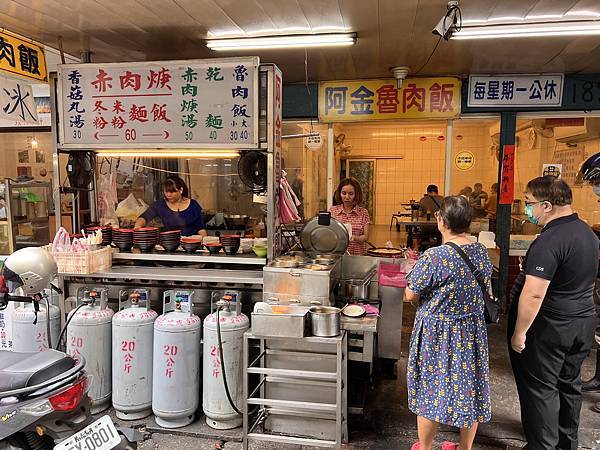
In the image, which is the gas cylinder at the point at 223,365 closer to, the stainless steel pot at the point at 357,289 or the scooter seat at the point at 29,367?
the stainless steel pot at the point at 357,289

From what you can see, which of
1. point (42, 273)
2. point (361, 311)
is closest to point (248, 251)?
point (361, 311)

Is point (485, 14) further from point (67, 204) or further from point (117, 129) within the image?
point (67, 204)

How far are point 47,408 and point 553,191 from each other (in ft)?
9.37

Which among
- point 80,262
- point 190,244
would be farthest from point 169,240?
point 80,262

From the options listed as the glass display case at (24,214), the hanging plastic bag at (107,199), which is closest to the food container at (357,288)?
the hanging plastic bag at (107,199)

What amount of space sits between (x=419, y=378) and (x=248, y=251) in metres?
1.76

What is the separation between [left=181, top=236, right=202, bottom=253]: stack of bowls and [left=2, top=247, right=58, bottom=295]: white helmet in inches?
54.2

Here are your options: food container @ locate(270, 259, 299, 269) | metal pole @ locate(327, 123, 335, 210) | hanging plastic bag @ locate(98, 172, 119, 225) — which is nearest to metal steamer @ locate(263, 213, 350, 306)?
food container @ locate(270, 259, 299, 269)

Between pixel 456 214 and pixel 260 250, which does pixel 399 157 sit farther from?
pixel 456 214

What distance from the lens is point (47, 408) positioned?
2219mm

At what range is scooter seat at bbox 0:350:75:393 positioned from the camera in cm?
224

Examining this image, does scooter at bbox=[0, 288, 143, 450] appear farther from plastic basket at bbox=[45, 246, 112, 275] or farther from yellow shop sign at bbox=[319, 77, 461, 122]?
yellow shop sign at bbox=[319, 77, 461, 122]

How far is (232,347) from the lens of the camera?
3.27 m

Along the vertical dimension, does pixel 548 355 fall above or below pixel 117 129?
below
